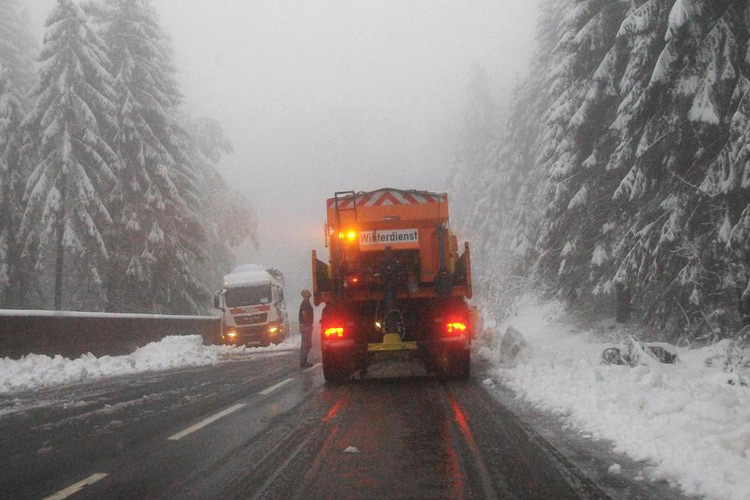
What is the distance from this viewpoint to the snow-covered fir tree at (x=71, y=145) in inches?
963

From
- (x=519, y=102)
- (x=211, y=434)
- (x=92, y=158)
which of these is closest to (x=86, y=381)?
(x=211, y=434)

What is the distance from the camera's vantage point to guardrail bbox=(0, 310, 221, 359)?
1322cm

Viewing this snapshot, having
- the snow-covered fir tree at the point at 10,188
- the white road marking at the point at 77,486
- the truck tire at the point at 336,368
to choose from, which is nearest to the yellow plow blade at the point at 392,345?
the truck tire at the point at 336,368

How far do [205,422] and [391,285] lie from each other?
4513 mm

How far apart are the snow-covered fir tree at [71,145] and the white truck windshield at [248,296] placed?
205 inches

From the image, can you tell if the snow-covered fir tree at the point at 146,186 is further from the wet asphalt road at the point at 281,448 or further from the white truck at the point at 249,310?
the wet asphalt road at the point at 281,448

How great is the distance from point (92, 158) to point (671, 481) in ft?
83.7

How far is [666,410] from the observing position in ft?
20.1

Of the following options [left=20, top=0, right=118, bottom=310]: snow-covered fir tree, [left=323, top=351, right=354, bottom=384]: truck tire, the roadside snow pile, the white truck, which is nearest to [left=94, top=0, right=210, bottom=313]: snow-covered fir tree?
[left=20, top=0, right=118, bottom=310]: snow-covered fir tree

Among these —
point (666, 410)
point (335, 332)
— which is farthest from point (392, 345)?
point (666, 410)

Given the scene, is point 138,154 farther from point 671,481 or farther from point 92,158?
point 671,481

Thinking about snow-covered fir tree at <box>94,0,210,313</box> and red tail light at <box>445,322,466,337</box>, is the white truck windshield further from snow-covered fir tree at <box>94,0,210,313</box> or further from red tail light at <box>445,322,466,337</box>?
red tail light at <box>445,322,466,337</box>

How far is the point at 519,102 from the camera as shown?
3594 centimetres

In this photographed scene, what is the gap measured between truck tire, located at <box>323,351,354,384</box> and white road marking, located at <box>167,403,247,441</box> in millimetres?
2472
